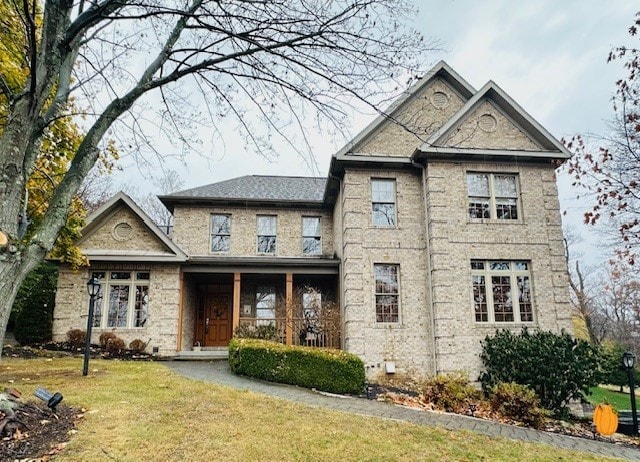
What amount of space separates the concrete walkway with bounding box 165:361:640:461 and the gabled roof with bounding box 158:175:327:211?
7.73m

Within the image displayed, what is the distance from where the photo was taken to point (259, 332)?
14.4 metres

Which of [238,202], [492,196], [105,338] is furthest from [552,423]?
[105,338]

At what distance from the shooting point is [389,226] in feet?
43.1

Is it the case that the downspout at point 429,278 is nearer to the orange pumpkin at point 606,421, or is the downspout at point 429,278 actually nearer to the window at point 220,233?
the orange pumpkin at point 606,421

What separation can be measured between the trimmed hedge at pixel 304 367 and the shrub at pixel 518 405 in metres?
3.10

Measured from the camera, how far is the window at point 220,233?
55.3 ft

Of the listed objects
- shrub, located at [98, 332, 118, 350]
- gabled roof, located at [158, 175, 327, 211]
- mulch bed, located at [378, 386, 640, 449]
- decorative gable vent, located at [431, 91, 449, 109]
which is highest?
decorative gable vent, located at [431, 91, 449, 109]

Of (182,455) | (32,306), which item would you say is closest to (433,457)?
(182,455)

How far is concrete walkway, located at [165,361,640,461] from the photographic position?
22.2 feet

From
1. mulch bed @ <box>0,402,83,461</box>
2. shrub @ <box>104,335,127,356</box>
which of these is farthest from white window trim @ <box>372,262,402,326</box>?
shrub @ <box>104,335,127,356</box>

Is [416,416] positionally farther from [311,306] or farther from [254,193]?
[254,193]

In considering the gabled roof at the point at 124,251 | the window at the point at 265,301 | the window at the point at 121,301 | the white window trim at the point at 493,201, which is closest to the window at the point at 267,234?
the window at the point at 265,301

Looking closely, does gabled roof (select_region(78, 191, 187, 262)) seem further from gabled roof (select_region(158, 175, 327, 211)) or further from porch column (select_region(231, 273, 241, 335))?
porch column (select_region(231, 273, 241, 335))

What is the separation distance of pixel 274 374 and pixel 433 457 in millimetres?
5825
